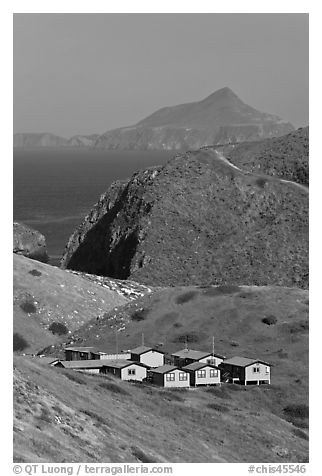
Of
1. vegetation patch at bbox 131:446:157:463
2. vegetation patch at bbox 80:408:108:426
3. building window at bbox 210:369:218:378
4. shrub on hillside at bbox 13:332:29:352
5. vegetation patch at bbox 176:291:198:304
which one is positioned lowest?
shrub on hillside at bbox 13:332:29:352

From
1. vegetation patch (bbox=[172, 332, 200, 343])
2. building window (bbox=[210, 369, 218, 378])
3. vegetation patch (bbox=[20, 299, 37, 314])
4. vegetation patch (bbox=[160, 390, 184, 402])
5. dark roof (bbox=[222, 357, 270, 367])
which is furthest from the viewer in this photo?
vegetation patch (bbox=[20, 299, 37, 314])

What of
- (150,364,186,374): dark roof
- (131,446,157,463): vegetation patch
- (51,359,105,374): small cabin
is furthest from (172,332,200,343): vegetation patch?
(131,446,157,463): vegetation patch

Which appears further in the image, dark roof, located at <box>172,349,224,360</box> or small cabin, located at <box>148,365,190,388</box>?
dark roof, located at <box>172,349,224,360</box>

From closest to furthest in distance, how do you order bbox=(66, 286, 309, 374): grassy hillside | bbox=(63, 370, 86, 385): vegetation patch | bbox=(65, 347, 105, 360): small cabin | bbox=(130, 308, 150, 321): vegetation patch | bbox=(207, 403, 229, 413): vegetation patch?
bbox=(63, 370, 86, 385): vegetation patch < bbox=(207, 403, 229, 413): vegetation patch < bbox=(65, 347, 105, 360): small cabin < bbox=(66, 286, 309, 374): grassy hillside < bbox=(130, 308, 150, 321): vegetation patch

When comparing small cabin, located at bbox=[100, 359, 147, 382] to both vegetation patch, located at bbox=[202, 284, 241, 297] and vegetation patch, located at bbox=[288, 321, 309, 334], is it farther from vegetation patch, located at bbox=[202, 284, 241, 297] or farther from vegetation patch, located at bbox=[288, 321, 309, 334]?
vegetation patch, located at bbox=[202, 284, 241, 297]

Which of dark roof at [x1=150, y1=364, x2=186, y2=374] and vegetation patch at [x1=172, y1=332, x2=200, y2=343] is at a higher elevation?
vegetation patch at [x1=172, y1=332, x2=200, y2=343]

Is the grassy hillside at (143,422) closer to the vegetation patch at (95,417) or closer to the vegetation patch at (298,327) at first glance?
the vegetation patch at (95,417)
